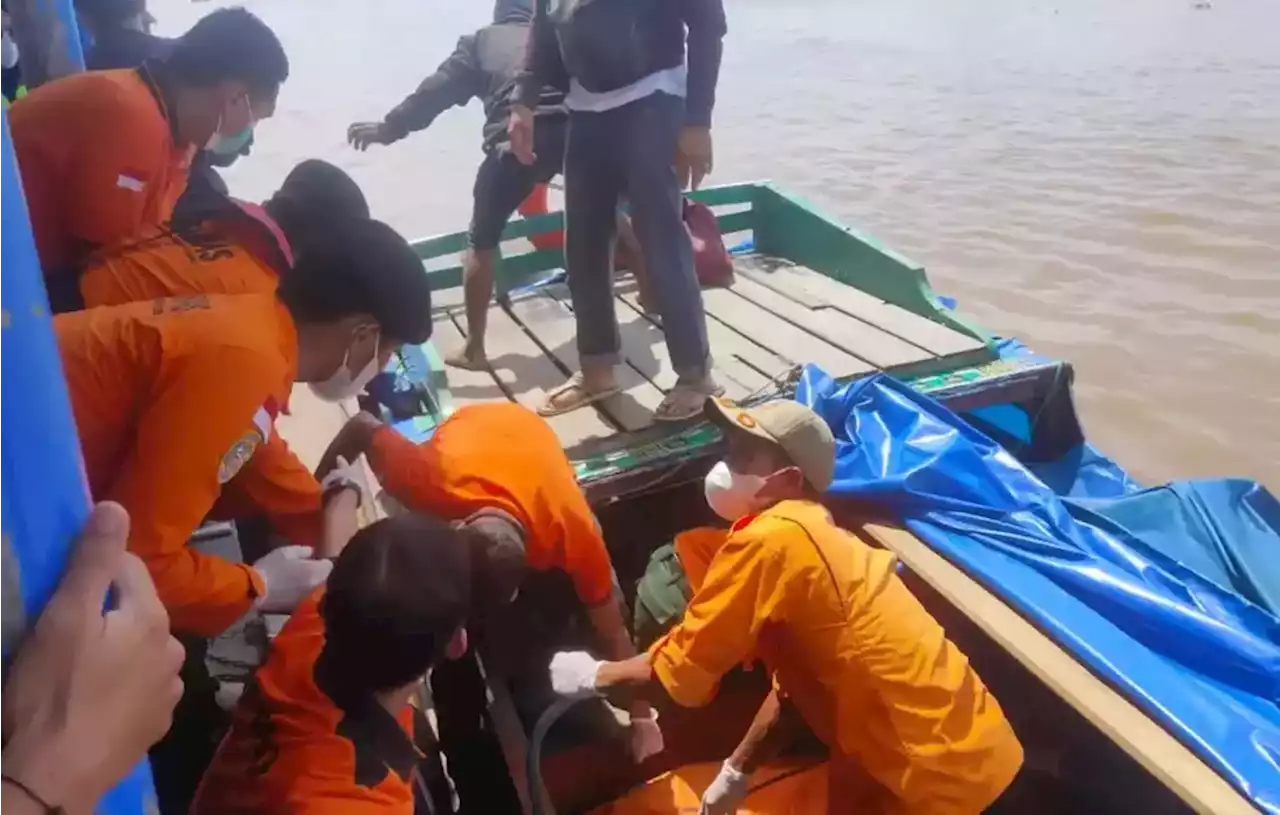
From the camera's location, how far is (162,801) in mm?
2393

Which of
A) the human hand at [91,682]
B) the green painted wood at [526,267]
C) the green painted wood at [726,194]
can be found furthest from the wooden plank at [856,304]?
the human hand at [91,682]

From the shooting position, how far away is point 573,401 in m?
3.55

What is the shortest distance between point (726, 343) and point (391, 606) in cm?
260

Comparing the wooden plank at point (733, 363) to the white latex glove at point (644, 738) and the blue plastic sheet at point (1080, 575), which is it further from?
the white latex glove at point (644, 738)

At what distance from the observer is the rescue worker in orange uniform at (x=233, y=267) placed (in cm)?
200

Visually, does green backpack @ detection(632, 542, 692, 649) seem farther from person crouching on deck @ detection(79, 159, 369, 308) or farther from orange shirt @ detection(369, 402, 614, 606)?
person crouching on deck @ detection(79, 159, 369, 308)

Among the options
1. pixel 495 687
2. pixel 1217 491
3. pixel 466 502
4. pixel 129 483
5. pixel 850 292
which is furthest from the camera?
pixel 850 292

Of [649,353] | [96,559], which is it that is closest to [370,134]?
[649,353]

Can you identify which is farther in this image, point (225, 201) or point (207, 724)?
point (207, 724)

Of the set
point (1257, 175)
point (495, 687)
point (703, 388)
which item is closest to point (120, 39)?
point (703, 388)

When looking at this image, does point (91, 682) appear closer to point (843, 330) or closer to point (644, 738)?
point (644, 738)

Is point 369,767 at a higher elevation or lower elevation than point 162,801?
higher

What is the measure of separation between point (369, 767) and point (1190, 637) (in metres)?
1.82

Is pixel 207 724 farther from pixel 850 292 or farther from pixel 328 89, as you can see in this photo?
pixel 328 89
